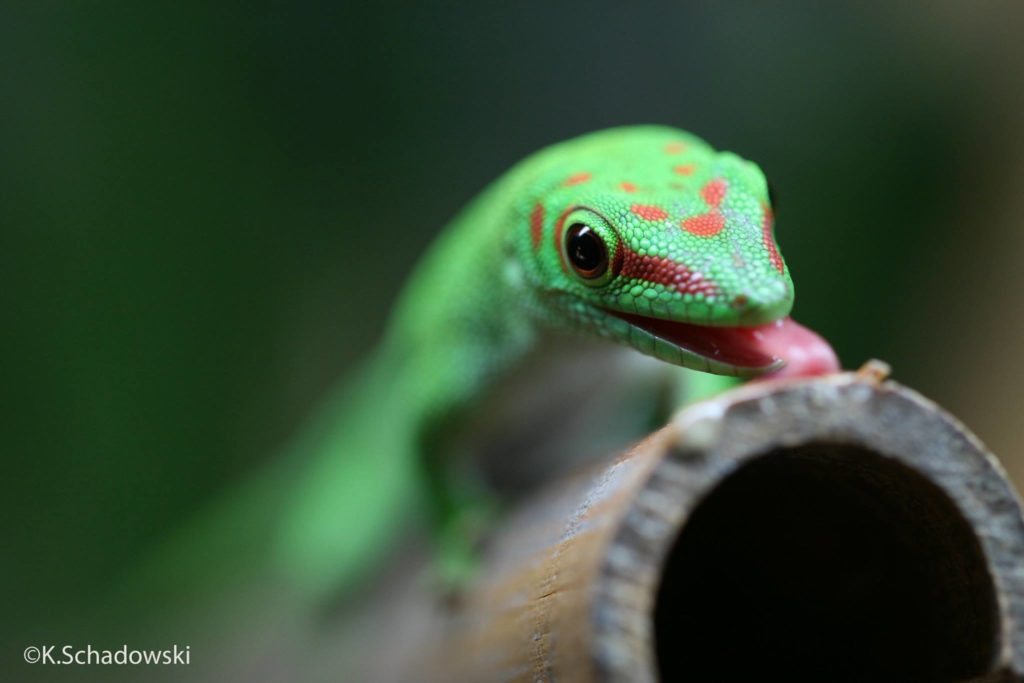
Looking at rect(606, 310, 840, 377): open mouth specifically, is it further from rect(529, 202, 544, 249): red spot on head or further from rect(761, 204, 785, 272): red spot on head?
rect(529, 202, 544, 249): red spot on head

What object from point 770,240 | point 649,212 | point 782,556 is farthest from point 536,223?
point 782,556

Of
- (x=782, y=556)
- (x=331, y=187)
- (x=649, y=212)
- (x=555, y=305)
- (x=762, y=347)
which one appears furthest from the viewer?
(x=331, y=187)

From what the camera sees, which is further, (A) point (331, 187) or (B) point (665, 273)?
(A) point (331, 187)

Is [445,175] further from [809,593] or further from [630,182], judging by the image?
[809,593]

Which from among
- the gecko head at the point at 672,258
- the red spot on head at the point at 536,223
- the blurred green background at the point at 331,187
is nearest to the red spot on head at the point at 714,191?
the gecko head at the point at 672,258

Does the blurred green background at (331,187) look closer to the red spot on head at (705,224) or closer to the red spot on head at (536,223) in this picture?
the red spot on head at (536,223)

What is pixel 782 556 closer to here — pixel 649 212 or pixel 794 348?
pixel 794 348
